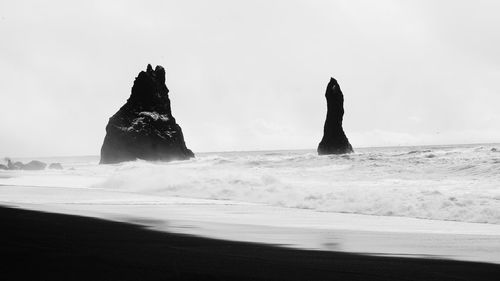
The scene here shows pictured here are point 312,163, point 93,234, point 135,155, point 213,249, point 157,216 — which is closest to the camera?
point 213,249

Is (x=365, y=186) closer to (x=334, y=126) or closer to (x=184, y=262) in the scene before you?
(x=184, y=262)

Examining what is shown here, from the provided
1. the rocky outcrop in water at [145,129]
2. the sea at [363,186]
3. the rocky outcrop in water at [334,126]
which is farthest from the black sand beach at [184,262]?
the rocky outcrop in water at [334,126]

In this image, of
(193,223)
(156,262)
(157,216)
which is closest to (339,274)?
(156,262)

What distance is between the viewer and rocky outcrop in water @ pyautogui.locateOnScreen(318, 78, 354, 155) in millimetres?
83250

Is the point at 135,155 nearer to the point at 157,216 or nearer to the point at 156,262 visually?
the point at 157,216

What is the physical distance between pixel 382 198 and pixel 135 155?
219 feet

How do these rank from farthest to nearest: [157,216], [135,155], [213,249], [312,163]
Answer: [135,155] < [312,163] < [157,216] < [213,249]

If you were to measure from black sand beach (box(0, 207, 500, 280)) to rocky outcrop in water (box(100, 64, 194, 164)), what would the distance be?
72.9 metres

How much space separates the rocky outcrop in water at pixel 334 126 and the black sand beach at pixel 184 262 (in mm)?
73876

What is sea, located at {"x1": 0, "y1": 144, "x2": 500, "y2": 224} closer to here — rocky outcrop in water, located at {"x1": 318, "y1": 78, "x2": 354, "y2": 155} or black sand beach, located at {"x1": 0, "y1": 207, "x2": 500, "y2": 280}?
black sand beach, located at {"x1": 0, "y1": 207, "x2": 500, "y2": 280}

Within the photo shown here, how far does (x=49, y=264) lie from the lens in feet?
22.4

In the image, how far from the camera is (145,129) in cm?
8425

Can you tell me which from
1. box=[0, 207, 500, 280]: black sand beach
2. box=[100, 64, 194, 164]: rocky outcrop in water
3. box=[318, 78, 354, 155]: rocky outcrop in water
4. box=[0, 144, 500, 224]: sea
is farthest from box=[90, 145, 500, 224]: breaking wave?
box=[100, 64, 194, 164]: rocky outcrop in water

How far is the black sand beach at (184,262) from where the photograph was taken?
254 inches
